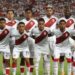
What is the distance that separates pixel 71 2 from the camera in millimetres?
22234

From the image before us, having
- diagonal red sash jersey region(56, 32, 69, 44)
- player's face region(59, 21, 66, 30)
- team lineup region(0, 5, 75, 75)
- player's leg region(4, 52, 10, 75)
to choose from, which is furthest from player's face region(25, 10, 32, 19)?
player's leg region(4, 52, 10, 75)

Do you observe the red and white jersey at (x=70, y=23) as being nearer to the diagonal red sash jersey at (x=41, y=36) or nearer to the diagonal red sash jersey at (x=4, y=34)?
the diagonal red sash jersey at (x=41, y=36)

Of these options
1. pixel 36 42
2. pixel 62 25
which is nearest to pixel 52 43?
pixel 36 42

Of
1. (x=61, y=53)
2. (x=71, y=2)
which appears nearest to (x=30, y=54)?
(x=61, y=53)

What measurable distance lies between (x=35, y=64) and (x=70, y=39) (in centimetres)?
111

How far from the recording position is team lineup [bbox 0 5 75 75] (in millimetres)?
9453

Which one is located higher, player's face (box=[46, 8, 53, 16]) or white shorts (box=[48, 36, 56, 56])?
player's face (box=[46, 8, 53, 16])

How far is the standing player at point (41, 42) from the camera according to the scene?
9570 mm

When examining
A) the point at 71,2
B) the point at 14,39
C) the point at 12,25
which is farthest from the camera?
the point at 71,2

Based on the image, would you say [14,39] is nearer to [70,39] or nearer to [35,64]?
[35,64]

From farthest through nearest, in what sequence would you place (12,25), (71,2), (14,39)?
(71,2) → (12,25) → (14,39)

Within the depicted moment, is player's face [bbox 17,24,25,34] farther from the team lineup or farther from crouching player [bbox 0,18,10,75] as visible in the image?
crouching player [bbox 0,18,10,75]

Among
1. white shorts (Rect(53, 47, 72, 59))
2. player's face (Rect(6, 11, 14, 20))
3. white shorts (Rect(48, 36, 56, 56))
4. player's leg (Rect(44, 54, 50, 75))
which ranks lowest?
player's leg (Rect(44, 54, 50, 75))

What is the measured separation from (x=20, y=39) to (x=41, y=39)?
56cm
